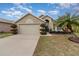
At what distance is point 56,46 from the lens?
291cm

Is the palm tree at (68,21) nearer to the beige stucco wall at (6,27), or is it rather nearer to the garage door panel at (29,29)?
the garage door panel at (29,29)

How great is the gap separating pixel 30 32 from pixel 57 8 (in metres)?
0.77

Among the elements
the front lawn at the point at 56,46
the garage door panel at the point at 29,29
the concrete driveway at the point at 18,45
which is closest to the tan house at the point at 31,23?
the garage door panel at the point at 29,29

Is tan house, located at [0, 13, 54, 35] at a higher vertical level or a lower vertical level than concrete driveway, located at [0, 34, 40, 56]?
higher

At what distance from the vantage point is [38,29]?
3.01 meters

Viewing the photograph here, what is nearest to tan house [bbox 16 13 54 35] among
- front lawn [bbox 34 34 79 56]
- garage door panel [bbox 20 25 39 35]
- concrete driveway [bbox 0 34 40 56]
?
garage door panel [bbox 20 25 39 35]

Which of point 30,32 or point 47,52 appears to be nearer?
point 47,52

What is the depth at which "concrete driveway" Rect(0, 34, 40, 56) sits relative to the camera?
2825 millimetres

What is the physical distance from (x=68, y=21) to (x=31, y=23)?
2.59 ft

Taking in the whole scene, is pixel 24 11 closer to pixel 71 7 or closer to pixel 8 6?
pixel 8 6

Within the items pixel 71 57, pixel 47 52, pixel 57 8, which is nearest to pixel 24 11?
pixel 57 8

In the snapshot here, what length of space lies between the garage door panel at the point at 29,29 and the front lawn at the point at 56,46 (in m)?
0.20

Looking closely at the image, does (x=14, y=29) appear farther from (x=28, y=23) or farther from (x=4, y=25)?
(x=28, y=23)

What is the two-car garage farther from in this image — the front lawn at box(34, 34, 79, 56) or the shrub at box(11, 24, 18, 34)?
the front lawn at box(34, 34, 79, 56)
